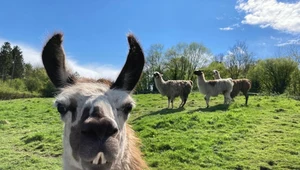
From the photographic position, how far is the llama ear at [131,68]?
2947 mm

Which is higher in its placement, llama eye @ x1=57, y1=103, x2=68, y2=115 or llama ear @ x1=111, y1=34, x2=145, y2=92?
llama ear @ x1=111, y1=34, x2=145, y2=92

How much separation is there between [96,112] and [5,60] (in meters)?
67.7

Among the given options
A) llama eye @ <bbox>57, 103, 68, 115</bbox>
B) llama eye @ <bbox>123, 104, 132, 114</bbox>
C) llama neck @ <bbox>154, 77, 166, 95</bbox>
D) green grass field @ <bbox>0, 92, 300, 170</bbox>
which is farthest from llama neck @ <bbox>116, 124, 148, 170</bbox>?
llama neck @ <bbox>154, 77, 166, 95</bbox>

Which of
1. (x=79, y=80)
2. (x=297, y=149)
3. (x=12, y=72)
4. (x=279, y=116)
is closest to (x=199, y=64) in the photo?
(x=12, y=72)

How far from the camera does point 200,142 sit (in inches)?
409

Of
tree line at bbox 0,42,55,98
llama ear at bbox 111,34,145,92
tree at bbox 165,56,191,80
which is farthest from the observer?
tree at bbox 165,56,191,80

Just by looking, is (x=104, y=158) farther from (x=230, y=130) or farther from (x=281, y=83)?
(x=281, y=83)

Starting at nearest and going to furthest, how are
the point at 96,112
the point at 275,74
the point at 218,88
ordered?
the point at 96,112, the point at 218,88, the point at 275,74

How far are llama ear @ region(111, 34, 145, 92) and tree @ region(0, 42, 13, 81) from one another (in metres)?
66.6

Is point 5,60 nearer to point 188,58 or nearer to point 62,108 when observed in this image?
point 188,58

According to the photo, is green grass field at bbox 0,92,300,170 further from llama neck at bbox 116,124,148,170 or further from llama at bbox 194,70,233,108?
llama at bbox 194,70,233,108

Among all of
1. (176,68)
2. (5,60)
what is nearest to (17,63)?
(5,60)

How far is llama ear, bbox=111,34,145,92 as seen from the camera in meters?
2.95

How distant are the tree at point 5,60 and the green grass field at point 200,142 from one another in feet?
170
